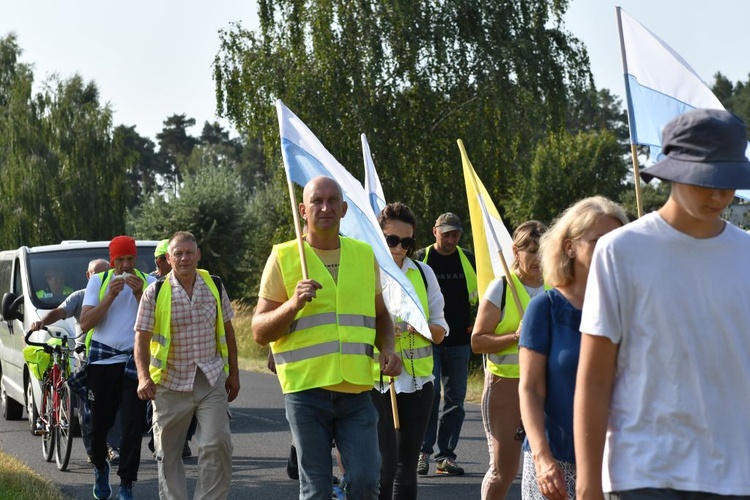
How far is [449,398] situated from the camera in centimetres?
1058

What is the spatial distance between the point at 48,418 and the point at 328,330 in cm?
649

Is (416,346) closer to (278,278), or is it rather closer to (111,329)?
(278,278)

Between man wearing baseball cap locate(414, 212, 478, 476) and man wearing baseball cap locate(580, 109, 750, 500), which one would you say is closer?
man wearing baseball cap locate(580, 109, 750, 500)

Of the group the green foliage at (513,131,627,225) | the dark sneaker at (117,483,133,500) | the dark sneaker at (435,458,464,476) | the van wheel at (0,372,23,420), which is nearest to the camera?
the dark sneaker at (117,483,133,500)

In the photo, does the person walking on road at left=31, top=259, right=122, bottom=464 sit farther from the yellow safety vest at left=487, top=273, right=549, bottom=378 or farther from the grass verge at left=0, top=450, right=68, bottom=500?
the yellow safety vest at left=487, top=273, right=549, bottom=378

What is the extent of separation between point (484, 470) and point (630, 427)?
696cm

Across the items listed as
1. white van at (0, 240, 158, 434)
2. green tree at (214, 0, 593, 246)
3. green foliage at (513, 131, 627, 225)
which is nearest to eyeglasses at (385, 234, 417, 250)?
white van at (0, 240, 158, 434)

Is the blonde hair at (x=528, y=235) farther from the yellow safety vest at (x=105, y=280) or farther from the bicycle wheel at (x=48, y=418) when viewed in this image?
the bicycle wheel at (x=48, y=418)

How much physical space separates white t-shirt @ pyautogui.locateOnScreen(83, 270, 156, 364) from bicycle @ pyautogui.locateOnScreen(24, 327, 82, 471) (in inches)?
36.6

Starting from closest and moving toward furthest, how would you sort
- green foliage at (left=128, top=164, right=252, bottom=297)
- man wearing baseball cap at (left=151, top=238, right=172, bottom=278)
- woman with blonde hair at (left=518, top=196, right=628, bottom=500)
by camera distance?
woman with blonde hair at (left=518, top=196, right=628, bottom=500) → man wearing baseball cap at (left=151, top=238, right=172, bottom=278) → green foliage at (left=128, top=164, right=252, bottom=297)

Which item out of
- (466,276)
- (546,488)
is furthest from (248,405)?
(546,488)

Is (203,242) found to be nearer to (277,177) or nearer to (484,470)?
(277,177)

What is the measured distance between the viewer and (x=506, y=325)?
703cm

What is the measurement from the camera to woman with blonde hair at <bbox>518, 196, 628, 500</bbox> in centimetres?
435
